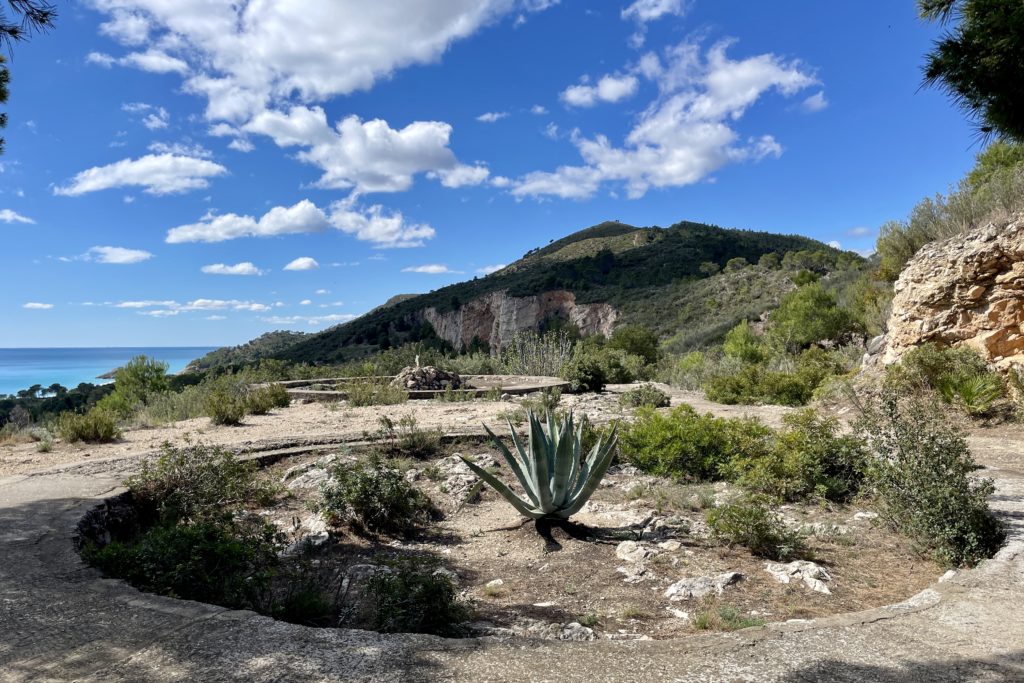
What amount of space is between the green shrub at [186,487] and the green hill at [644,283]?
2772 cm

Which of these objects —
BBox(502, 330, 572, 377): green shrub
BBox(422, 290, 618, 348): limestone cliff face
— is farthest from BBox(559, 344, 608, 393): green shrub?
BBox(422, 290, 618, 348): limestone cliff face

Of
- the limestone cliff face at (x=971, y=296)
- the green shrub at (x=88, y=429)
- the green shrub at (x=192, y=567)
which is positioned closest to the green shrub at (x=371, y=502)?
the green shrub at (x=192, y=567)

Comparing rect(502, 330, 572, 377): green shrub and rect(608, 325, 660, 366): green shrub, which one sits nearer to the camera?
rect(502, 330, 572, 377): green shrub

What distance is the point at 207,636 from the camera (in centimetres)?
250

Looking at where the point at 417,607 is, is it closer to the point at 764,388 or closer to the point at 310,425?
the point at 310,425

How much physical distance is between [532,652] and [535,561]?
6.95ft

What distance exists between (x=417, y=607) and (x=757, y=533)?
254cm

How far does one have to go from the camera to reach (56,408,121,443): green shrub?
8570 mm

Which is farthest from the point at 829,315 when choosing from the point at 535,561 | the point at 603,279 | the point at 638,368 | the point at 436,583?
the point at 603,279

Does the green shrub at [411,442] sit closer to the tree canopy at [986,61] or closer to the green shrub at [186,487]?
the green shrub at [186,487]

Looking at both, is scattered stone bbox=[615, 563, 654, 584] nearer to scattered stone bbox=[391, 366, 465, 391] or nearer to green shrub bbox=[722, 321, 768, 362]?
scattered stone bbox=[391, 366, 465, 391]

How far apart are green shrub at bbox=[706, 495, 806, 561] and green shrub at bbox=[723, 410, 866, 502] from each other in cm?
107

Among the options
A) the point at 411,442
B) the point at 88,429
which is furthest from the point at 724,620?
the point at 88,429

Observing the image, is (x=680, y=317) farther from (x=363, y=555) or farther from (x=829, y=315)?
(x=363, y=555)
